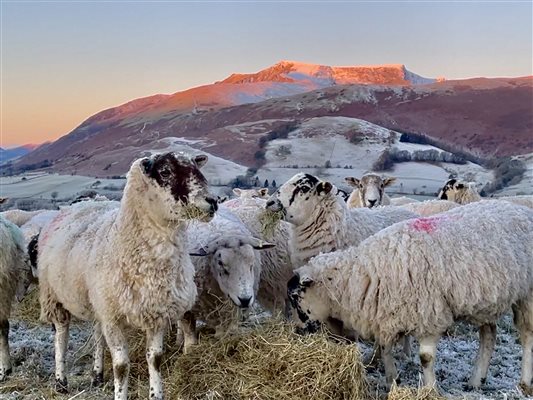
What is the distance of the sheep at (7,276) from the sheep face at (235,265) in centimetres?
213

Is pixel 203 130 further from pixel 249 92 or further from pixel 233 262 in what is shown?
pixel 233 262

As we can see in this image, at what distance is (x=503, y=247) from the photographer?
571 centimetres

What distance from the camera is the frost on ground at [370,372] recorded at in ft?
18.8

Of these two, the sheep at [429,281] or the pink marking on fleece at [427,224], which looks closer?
the sheep at [429,281]

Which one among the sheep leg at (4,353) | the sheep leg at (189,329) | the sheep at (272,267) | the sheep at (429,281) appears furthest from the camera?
the sheep at (272,267)

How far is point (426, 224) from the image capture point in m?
5.88

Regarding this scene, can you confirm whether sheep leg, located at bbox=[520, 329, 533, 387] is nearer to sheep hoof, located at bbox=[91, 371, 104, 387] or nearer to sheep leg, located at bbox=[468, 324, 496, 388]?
sheep leg, located at bbox=[468, 324, 496, 388]

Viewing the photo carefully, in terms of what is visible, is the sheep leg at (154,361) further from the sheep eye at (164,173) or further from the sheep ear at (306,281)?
the sheep ear at (306,281)

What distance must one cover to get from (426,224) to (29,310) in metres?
6.83

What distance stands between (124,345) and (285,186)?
10.4 ft

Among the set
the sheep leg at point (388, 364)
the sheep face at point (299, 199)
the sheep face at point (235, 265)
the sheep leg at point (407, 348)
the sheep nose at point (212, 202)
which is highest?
the sheep nose at point (212, 202)

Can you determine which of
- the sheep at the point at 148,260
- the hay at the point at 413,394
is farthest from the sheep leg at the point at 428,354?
the sheep at the point at 148,260

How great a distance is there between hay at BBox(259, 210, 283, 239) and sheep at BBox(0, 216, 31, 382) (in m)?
2.98

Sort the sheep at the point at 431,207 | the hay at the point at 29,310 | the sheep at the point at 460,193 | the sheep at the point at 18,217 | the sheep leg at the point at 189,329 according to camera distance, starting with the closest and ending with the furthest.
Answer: the sheep leg at the point at 189,329 → the hay at the point at 29,310 → the sheep at the point at 431,207 → the sheep at the point at 460,193 → the sheep at the point at 18,217
